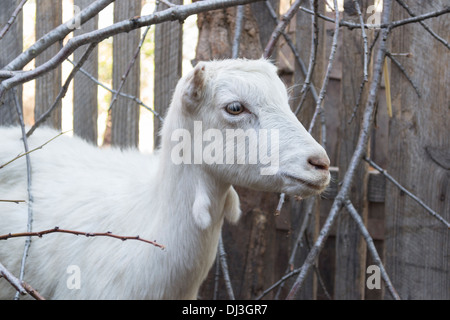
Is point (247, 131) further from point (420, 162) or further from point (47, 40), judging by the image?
point (420, 162)

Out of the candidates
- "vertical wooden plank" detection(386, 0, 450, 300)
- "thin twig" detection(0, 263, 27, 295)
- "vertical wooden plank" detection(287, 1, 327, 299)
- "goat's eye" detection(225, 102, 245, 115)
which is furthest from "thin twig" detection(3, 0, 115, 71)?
"vertical wooden plank" detection(386, 0, 450, 300)

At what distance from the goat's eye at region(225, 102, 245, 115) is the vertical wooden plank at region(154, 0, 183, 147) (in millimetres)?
1193

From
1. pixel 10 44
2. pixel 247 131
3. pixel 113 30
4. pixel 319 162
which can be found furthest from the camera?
pixel 10 44

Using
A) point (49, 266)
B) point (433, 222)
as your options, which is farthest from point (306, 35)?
point (49, 266)

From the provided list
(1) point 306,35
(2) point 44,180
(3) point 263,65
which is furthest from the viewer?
(1) point 306,35

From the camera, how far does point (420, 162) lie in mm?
3338

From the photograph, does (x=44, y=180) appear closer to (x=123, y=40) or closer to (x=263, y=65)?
(x=123, y=40)

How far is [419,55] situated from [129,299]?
2.07 m

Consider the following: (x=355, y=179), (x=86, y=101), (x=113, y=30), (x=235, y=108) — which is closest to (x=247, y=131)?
(x=235, y=108)

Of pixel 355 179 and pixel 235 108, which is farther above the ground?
pixel 235 108

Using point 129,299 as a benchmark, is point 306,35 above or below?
above

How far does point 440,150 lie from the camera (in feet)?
10.8

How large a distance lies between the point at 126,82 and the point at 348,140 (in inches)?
56.4

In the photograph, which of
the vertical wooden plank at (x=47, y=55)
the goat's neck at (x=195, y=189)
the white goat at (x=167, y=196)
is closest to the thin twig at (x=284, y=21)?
the white goat at (x=167, y=196)
